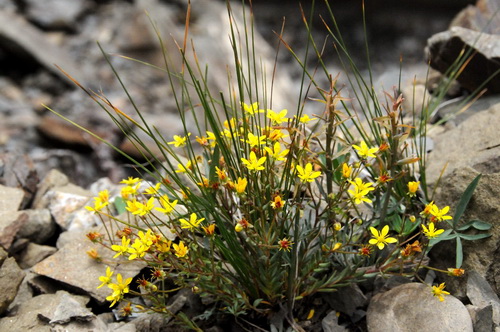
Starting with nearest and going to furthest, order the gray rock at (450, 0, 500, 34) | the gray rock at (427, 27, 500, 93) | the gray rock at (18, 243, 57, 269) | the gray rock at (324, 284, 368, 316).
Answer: the gray rock at (324, 284, 368, 316)
the gray rock at (18, 243, 57, 269)
the gray rock at (427, 27, 500, 93)
the gray rock at (450, 0, 500, 34)

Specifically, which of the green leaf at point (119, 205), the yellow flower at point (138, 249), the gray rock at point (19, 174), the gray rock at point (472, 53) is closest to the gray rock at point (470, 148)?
the gray rock at point (472, 53)

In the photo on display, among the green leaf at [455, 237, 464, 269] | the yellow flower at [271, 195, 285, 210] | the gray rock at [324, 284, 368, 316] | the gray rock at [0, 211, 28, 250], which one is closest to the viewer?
the yellow flower at [271, 195, 285, 210]

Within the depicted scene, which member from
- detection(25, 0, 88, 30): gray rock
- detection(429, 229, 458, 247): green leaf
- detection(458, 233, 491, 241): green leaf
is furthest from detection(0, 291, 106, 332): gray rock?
detection(25, 0, 88, 30): gray rock

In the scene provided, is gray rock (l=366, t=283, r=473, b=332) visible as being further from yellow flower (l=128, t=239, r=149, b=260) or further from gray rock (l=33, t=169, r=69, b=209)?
gray rock (l=33, t=169, r=69, b=209)

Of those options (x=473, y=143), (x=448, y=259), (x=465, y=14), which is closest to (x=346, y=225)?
(x=448, y=259)

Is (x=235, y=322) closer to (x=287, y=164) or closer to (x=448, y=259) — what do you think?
(x=287, y=164)

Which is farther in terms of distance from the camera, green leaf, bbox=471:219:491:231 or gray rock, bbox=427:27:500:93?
gray rock, bbox=427:27:500:93
